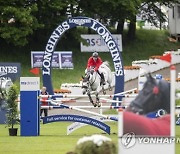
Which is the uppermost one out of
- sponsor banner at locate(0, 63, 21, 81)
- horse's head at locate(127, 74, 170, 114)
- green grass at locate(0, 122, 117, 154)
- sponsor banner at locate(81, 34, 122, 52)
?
sponsor banner at locate(81, 34, 122, 52)

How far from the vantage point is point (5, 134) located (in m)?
24.8

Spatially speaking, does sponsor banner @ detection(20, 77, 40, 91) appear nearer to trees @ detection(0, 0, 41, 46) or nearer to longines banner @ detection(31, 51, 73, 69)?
longines banner @ detection(31, 51, 73, 69)

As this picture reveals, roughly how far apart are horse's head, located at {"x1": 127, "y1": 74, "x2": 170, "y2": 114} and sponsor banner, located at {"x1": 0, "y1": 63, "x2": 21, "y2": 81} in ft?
75.5

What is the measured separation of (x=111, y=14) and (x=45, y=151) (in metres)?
37.6

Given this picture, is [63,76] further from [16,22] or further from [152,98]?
[152,98]

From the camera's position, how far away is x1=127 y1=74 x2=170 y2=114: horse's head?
41.4 ft

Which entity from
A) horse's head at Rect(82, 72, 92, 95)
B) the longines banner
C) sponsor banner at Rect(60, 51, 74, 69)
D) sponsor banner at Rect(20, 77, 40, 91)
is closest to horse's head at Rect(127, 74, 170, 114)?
sponsor banner at Rect(20, 77, 40, 91)

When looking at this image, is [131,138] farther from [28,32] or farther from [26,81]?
[28,32]

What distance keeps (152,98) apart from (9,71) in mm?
24271

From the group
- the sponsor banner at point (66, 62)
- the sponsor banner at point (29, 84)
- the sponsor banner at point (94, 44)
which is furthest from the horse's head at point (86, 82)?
the sponsor banner at point (94, 44)

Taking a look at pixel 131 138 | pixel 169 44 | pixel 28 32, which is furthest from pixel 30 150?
pixel 169 44

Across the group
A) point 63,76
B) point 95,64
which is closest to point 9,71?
point 95,64

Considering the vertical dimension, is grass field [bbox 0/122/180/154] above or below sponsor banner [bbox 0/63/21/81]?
below

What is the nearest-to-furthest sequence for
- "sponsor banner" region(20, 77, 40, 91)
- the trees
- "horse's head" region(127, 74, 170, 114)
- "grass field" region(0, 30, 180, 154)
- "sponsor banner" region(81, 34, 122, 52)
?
"horse's head" region(127, 74, 170, 114) → "grass field" region(0, 30, 180, 154) → "sponsor banner" region(20, 77, 40, 91) → the trees → "sponsor banner" region(81, 34, 122, 52)
